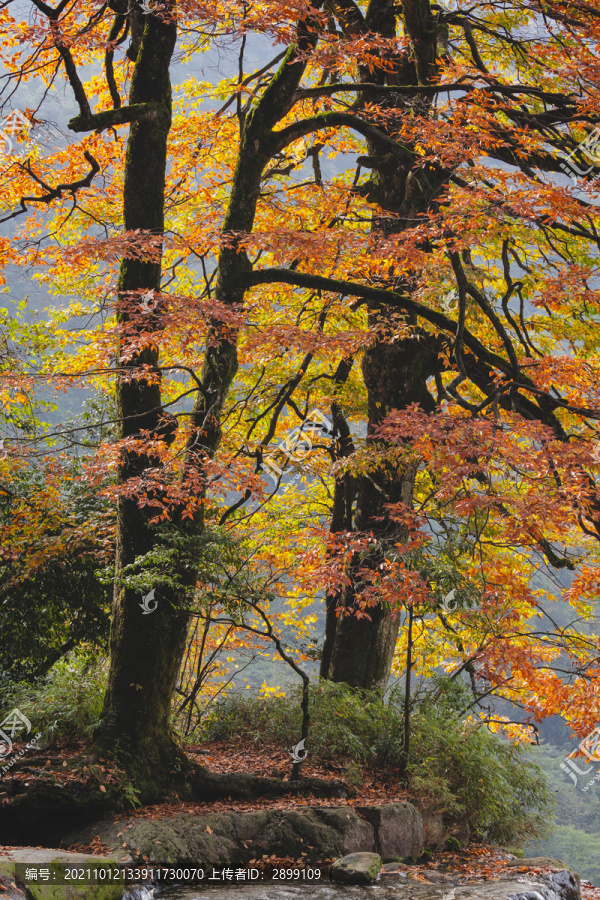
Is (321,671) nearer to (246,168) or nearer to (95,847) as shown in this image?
(95,847)

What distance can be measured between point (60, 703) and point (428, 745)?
3496 millimetres

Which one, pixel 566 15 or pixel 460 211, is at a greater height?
pixel 566 15

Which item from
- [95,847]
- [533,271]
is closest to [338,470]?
[533,271]

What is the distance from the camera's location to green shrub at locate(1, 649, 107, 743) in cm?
568

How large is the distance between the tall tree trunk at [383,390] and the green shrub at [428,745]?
51 centimetres

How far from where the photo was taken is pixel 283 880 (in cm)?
430

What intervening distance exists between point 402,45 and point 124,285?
4279 millimetres

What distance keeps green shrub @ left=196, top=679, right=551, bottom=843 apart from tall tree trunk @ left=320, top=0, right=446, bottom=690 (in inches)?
20.0

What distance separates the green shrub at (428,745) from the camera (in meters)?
5.80
